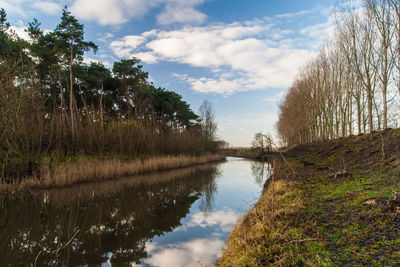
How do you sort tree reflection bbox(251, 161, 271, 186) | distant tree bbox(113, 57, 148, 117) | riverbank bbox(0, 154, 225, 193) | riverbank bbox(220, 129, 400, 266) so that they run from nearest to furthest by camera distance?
riverbank bbox(220, 129, 400, 266), riverbank bbox(0, 154, 225, 193), tree reflection bbox(251, 161, 271, 186), distant tree bbox(113, 57, 148, 117)

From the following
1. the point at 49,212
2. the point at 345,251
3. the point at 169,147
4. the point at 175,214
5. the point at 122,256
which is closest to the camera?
the point at 345,251

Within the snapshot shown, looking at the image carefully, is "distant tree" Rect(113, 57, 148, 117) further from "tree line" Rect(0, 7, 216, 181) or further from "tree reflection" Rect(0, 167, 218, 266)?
"tree reflection" Rect(0, 167, 218, 266)

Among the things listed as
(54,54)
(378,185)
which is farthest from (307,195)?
(54,54)

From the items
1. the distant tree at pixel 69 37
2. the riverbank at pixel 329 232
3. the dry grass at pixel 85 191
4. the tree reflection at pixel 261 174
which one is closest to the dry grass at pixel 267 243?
the riverbank at pixel 329 232

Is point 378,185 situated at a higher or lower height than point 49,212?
higher

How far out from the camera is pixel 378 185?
17.5 feet

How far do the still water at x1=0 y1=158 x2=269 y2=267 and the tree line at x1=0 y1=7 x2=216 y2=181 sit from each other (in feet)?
9.42

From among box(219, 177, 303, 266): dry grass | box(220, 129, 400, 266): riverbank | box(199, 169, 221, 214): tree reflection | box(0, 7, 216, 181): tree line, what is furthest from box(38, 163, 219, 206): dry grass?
box(219, 177, 303, 266): dry grass

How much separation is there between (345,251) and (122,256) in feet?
13.3

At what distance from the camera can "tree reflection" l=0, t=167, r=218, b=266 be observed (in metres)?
4.51

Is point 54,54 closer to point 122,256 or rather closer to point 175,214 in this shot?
point 175,214

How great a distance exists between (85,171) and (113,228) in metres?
6.79

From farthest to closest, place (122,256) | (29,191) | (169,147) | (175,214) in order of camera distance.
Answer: (169,147)
(29,191)
(175,214)
(122,256)

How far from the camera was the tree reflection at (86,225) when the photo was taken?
14.8 ft
